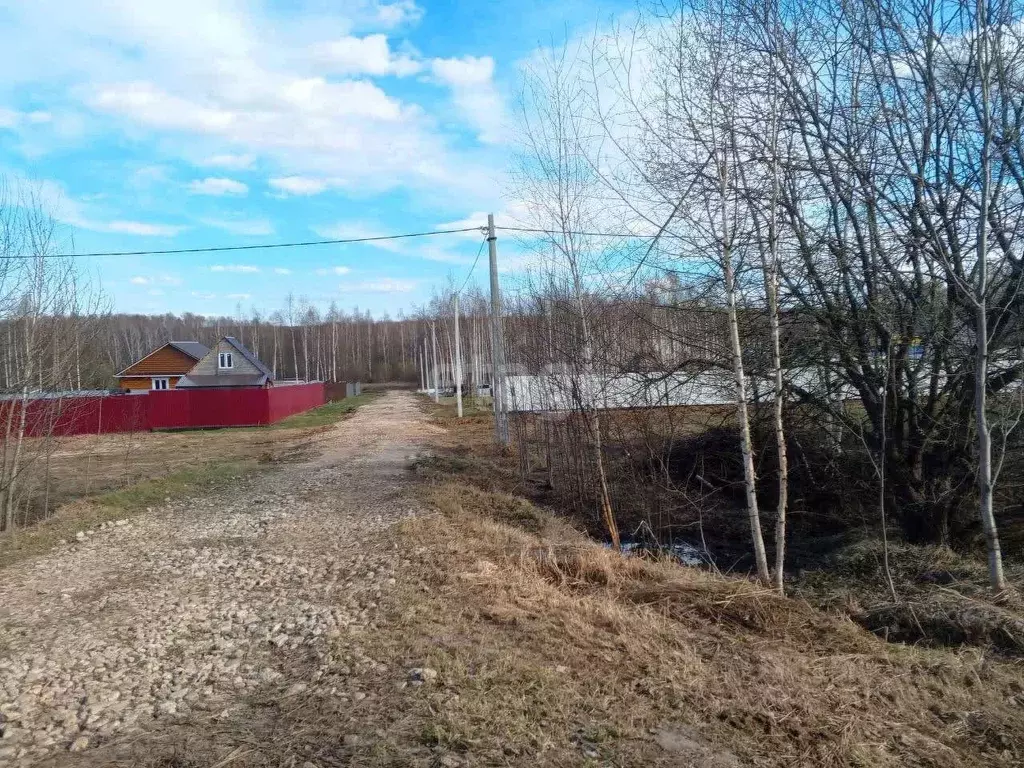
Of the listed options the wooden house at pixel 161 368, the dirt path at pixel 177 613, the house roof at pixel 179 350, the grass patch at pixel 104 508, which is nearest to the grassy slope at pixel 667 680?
the dirt path at pixel 177 613

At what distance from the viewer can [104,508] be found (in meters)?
9.57

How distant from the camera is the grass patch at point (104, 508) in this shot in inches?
305

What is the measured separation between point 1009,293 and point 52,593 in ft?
30.8

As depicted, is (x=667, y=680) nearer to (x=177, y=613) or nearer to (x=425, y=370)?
(x=177, y=613)

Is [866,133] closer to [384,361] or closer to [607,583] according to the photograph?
[607,583]

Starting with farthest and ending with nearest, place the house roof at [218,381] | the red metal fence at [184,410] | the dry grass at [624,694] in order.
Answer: the house roof at [218,381], the red metal fence at [184,410], the dry grass at [624,694]

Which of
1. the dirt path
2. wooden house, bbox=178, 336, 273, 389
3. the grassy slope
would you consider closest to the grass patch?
the dirt path

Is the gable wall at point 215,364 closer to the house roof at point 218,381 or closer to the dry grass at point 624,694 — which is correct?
Result: the house roof at point 218,381

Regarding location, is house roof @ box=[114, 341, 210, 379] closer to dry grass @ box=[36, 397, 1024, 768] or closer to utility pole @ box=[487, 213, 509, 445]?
utility pole @ box=[487, 213, 509, 445]

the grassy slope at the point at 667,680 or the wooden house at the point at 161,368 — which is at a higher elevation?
the wooden house at the point at 161,368

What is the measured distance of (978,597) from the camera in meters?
5.90

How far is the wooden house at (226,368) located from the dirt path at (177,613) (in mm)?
35097

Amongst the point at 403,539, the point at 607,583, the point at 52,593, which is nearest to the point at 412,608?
the point at 607,583

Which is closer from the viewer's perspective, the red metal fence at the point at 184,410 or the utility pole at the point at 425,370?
the red metal fence at the point at 184,410
